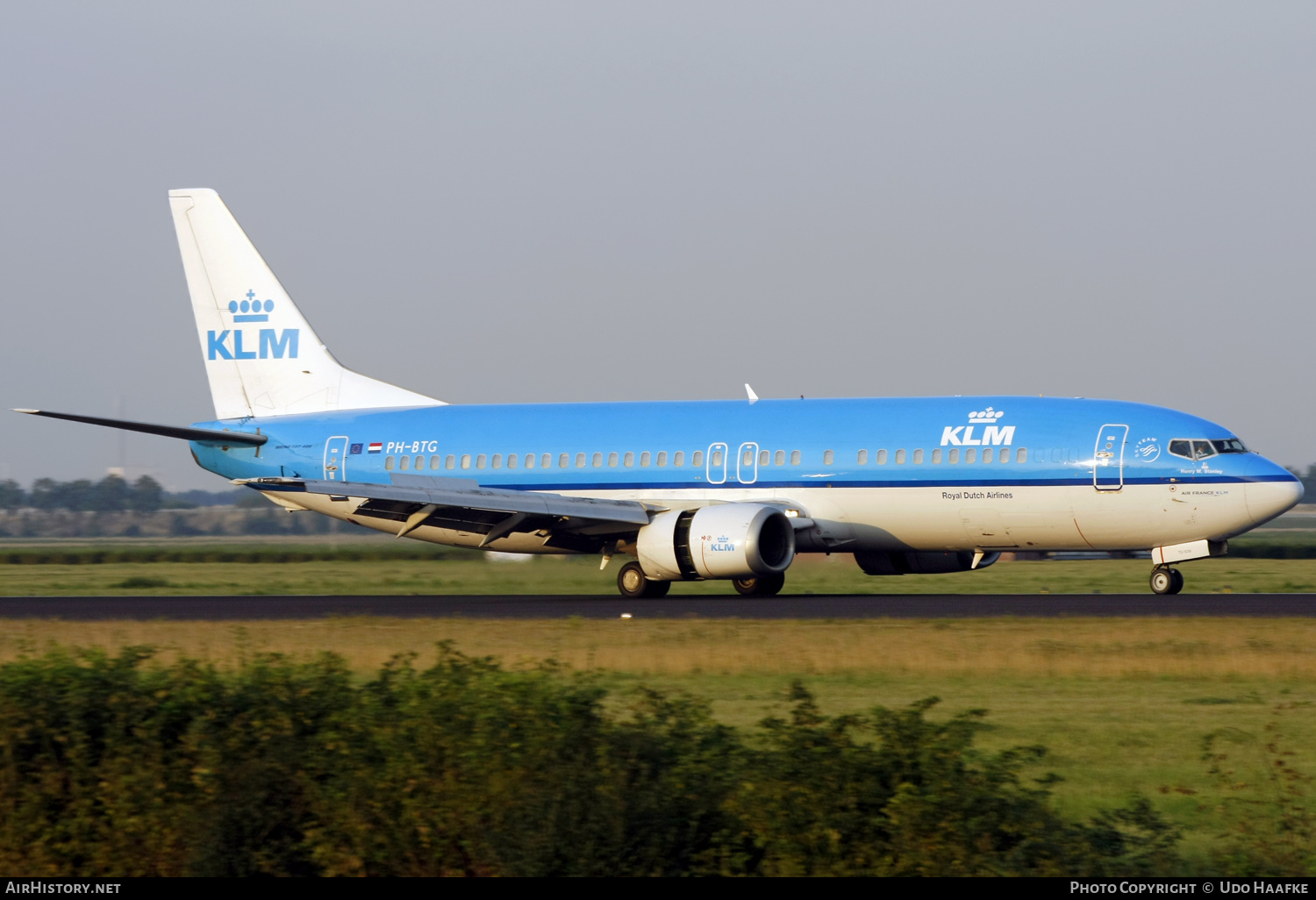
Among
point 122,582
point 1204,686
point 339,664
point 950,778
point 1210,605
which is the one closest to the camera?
point 950,778

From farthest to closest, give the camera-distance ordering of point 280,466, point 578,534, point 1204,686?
point 280,466
point 578,534
point 1204,686

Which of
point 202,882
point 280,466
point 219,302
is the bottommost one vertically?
point 202,882

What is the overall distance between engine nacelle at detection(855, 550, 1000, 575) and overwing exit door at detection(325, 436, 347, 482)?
1218cm

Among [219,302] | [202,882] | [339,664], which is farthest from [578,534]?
[202,882]

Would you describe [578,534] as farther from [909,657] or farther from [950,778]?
[950,778]

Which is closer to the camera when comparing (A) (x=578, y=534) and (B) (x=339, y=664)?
(B) (x=339, y=664)

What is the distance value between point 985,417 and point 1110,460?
2.61 m

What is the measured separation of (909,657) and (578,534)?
14939mm

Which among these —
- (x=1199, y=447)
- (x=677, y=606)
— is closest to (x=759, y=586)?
(x=677, y=606)

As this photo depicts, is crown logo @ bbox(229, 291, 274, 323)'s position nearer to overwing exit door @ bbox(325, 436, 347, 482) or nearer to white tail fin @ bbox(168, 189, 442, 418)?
white tail fin @ bbox(168, 189, 442, 418)

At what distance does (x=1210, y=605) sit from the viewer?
26.5 m

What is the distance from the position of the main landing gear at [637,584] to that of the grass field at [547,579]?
1.49 m

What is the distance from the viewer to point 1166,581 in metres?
29.3

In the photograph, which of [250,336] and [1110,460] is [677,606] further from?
[250,336]
